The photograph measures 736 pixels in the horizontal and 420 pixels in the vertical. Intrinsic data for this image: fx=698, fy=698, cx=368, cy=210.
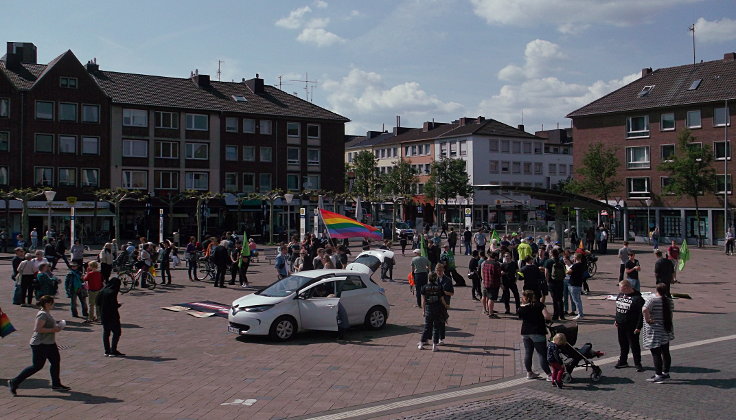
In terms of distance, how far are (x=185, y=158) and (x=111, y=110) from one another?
23.2 ft

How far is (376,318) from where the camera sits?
15.8 m

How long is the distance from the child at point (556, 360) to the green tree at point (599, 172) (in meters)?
47.0

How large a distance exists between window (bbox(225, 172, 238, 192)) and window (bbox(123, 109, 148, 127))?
821 centimetres

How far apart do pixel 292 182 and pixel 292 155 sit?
2536mm

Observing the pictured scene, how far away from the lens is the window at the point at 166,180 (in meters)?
58.0

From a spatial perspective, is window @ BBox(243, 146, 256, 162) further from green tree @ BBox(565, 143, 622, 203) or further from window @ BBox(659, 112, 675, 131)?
window @ BBox(659, 112, 675, 131)

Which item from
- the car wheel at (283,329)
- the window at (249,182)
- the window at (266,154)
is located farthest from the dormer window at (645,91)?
the car wheel at (283,329)

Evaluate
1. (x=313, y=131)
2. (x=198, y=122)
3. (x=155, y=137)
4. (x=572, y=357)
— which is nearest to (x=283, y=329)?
(x=572, y=357)

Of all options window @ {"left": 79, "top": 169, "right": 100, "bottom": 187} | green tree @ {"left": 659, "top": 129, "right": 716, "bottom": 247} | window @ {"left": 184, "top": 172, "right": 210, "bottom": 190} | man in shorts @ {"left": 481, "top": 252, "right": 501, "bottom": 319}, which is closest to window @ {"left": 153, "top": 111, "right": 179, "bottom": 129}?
window @ {"left": 184, "top": 172, "right": 210, "bottom": 190}

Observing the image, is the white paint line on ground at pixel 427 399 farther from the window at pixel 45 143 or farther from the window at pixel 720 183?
the window at pixel 45 143

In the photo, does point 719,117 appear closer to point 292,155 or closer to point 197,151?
point 292,155

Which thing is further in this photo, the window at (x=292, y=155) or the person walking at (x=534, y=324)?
the window at (x=292, y=155)

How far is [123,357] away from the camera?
12914mm

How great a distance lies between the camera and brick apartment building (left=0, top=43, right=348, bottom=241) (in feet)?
171
